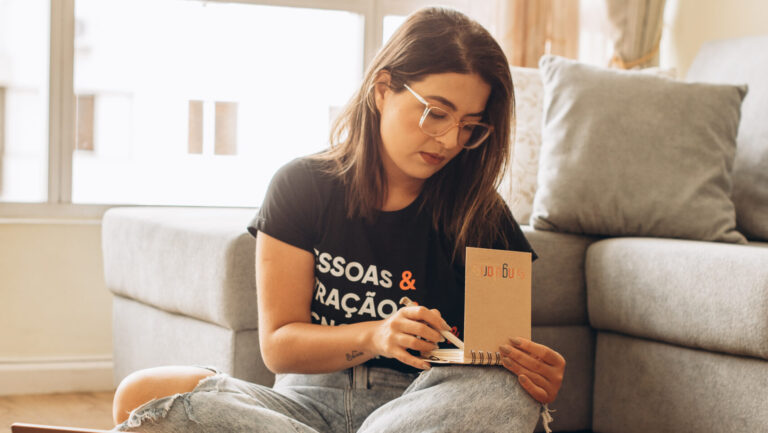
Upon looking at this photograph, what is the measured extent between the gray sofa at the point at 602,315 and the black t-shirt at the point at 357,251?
34cm

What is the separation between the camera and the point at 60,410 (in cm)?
211

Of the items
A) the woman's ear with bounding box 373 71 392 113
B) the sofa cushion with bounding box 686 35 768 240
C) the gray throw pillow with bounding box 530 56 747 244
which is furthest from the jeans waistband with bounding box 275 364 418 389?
the sofa cushion with bounding box 686 35 768 240

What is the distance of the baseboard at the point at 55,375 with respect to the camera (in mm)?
2299

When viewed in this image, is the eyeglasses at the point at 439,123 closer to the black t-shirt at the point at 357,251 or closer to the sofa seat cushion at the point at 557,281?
the black t-shirt at the point at 357,251

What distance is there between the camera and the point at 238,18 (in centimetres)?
267

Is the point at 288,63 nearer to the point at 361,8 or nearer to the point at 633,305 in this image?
the point at 361,8

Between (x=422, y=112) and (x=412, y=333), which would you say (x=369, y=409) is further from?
(x=422, y=112)

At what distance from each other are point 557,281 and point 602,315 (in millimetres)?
123

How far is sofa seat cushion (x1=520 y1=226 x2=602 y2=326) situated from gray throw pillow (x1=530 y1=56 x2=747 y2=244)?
7 cm

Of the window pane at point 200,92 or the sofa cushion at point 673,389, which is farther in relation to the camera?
the window pane at point 200,92

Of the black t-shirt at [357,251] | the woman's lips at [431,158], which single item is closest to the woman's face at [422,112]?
the woman's lips at [431,158]

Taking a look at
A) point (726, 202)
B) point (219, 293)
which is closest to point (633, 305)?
point (726, 202)

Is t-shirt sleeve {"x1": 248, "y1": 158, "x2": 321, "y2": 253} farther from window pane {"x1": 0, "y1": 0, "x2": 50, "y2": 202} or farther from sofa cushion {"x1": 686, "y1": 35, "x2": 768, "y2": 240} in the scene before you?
window pane {"x1": 0, "y1": 0, "x2": 50, "y2": 202}

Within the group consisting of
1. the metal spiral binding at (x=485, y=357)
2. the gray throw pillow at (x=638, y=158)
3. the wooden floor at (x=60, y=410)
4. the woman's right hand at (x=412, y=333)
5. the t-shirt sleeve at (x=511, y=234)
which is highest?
the gray throw pillow at (x=638, y=158)
